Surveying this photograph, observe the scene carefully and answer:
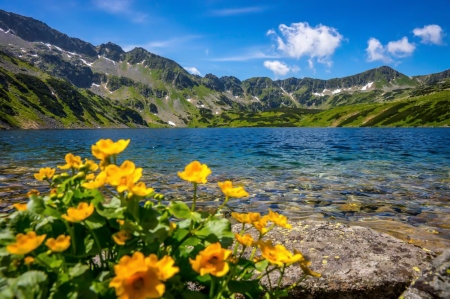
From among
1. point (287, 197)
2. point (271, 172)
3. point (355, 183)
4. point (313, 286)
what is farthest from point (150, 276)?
point (271, 172)

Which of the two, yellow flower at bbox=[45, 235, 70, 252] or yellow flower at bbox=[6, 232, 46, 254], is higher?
yellow flower at bbox=[6, 232, 46, 254]

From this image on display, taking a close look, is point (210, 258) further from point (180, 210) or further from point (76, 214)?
point (76, 214)

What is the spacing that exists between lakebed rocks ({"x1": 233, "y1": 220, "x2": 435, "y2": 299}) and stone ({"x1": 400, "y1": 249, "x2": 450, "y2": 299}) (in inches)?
13.9

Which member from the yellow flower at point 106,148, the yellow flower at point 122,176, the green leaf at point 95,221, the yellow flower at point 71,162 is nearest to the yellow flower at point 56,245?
the green leaf at point 95,221

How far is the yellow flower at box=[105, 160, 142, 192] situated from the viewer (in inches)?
113

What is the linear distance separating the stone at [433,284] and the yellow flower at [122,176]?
5373 mm

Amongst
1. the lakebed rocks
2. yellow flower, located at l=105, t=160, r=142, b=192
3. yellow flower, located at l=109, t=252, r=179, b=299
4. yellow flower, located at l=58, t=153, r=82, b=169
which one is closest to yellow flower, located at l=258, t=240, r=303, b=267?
yellow flower, located at l=109, t=252, r=179, b=299

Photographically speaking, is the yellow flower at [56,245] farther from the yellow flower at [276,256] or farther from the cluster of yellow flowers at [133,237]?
the yellow flower at [276,256]

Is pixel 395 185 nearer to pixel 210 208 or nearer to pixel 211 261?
pixel 210 208

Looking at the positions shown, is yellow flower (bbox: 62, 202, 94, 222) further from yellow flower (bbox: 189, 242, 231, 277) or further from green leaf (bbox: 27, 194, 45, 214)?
yellow flower (bbox: 189, 242, 231, 277)

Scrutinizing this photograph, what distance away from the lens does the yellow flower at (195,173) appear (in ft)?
10.6

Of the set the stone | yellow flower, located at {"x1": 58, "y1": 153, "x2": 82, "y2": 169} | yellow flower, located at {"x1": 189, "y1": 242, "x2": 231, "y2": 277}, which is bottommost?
the stone

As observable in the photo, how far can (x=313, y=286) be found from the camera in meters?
5.77

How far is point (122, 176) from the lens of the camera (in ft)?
9.83
